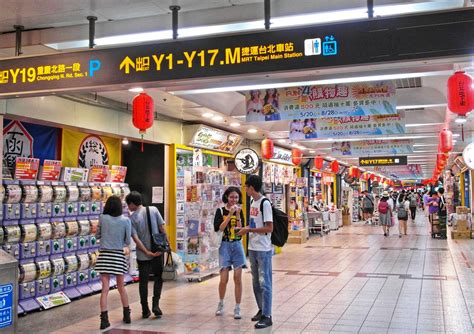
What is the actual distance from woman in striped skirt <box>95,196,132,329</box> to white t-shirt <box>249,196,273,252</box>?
1.59 meters

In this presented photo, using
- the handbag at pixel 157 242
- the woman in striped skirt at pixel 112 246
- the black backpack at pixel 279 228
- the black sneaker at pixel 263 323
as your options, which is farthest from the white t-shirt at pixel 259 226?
the woman in striped skirt at pixel 112 246

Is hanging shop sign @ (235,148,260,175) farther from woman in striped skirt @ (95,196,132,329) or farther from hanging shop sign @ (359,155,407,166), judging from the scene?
hanging shop sign @ (359,155,407,166)

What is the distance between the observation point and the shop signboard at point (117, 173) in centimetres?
898

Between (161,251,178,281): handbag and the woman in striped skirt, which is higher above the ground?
the woman in striped skirt

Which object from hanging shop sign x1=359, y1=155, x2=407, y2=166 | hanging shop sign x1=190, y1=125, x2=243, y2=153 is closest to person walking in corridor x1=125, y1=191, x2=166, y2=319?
hanging shop sign x1=190, y1=125, x2=243, y2=153

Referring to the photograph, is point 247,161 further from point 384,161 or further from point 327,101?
point 384,161

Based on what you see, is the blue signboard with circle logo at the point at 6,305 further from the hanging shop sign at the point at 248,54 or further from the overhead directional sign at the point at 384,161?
the overhead directional sign at the point at 384,161

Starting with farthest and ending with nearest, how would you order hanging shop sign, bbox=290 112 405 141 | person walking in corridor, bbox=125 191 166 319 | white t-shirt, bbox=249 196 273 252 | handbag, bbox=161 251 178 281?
hanging shop sign, bbox=290 112 405 141, handbag, bbox=161 251 178 281, person walking in corridor, bbox=125 191 166 319, white t-shirt, bbox=249 196 273 252

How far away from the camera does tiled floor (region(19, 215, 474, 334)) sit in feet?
19.0

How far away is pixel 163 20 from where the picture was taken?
4883 mm

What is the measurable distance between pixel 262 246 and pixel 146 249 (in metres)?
1.60

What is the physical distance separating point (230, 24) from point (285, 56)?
1.15m

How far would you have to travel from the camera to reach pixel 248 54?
3996 mm

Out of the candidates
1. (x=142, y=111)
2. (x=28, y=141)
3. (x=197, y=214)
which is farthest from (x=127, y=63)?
(x=197, y=214)
